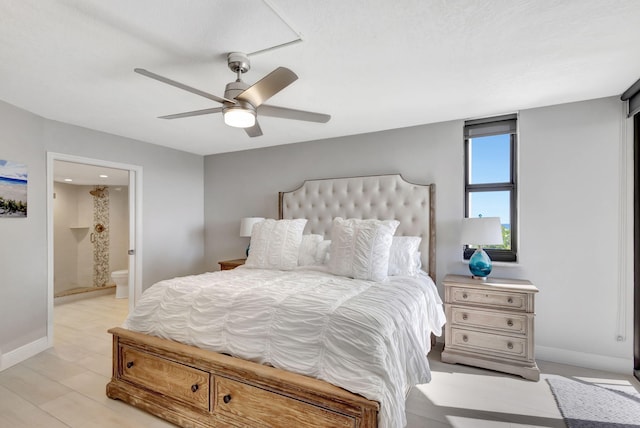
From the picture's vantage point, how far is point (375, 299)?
6.33ft

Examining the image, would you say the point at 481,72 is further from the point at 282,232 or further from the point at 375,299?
the point at 282,232

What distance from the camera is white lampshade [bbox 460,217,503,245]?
2781mm

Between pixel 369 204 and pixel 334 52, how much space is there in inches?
77.2

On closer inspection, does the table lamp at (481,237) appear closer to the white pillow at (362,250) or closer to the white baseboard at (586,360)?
the white pillow at (362,250)

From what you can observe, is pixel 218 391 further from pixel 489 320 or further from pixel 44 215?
pixel 44 215

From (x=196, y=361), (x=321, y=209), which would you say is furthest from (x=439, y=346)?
(x=196, y=361)

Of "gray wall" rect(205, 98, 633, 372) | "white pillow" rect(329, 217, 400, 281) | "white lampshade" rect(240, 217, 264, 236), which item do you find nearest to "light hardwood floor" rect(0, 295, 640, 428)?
"gray wall" rect(205, 98, 633, 372)

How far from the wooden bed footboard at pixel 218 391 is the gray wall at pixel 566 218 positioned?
2.17 metres

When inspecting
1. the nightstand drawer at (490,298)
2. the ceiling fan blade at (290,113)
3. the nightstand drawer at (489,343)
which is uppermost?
the ceiling fan blade at (290,113)

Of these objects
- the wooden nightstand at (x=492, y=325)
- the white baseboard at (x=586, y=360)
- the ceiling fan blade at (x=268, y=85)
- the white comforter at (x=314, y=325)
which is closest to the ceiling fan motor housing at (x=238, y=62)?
the ceiling fan blade at (x=268, y=85)

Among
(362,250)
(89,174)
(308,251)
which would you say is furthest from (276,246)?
(89,174)

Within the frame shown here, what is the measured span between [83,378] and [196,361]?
1.42 m

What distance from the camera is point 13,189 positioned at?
287 cm

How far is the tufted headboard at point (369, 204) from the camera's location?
10.9 feet
